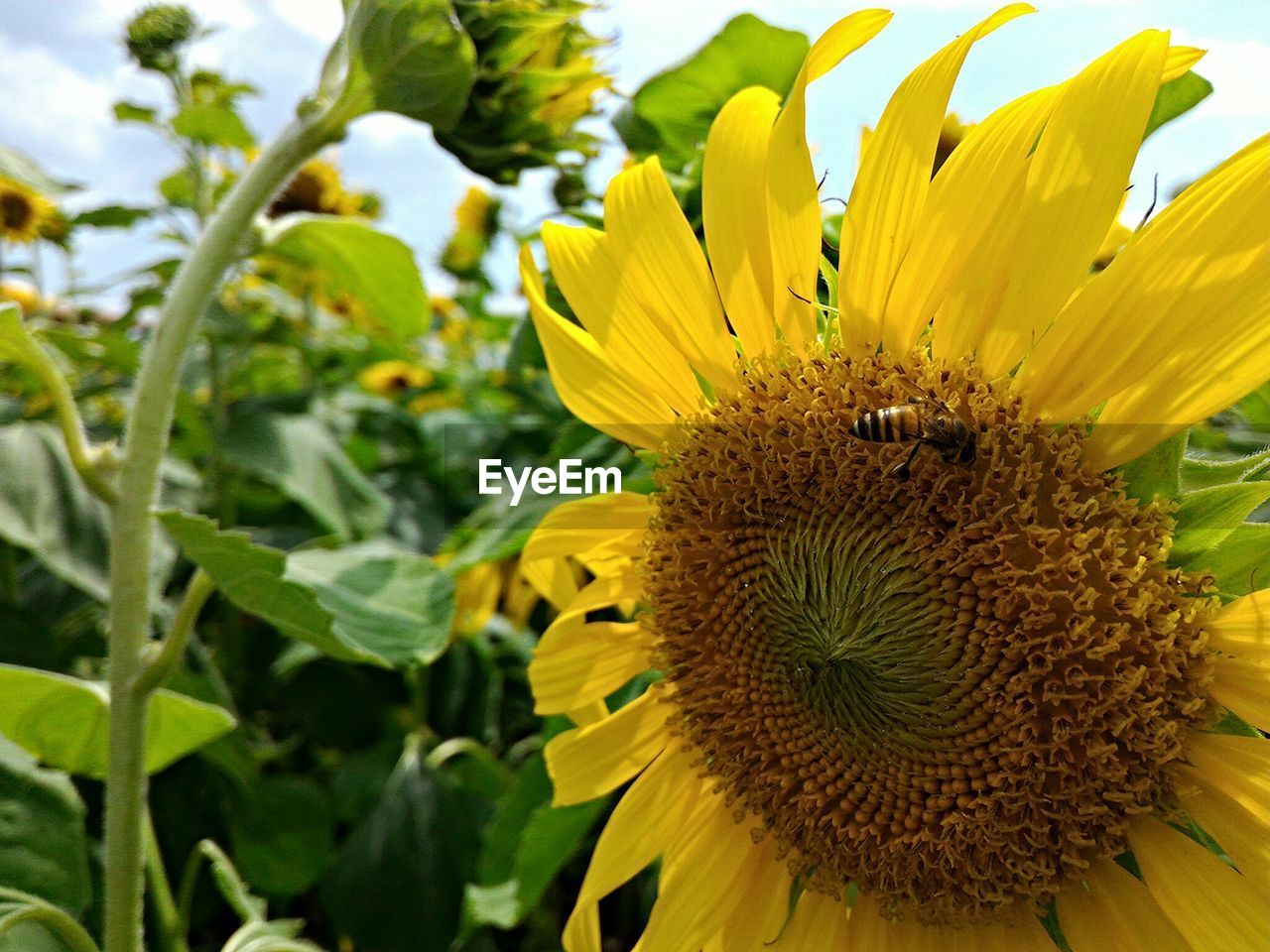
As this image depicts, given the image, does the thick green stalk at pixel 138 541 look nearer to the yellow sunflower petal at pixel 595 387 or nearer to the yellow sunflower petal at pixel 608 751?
the yellow sunflower petal at pixel 595 387

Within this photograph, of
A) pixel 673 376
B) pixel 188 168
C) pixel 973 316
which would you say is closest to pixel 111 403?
pixel 188 168

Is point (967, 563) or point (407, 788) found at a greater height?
point (967, 563)

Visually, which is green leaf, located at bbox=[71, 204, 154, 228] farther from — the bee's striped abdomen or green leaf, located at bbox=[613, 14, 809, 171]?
the bee's striped abdomen

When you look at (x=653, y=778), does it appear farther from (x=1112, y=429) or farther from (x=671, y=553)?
(x=1112, y=429)

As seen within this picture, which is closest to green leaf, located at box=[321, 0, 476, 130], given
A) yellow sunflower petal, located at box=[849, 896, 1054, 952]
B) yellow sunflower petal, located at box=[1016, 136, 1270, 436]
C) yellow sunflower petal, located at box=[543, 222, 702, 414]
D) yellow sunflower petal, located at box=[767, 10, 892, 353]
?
yellow sunflower petal, located at box=[543, 222, 702, 414]

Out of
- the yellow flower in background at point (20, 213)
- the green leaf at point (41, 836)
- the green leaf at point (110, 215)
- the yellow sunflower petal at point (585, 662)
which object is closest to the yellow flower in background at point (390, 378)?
the yellow flower in background at point (20, 213)

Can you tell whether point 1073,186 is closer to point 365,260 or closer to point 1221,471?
point 1221,471
